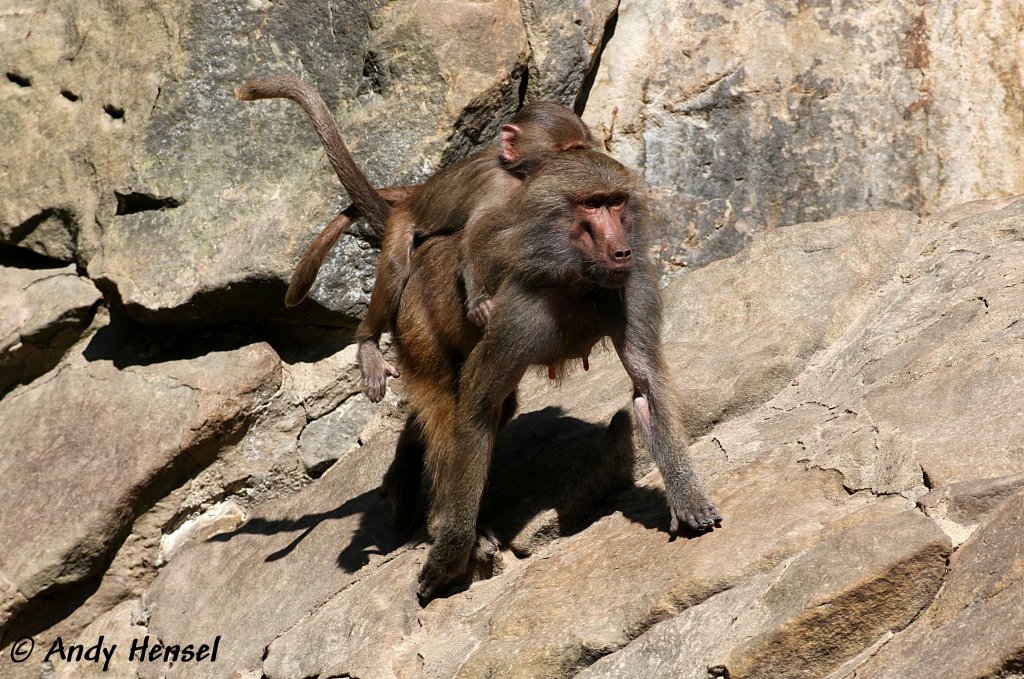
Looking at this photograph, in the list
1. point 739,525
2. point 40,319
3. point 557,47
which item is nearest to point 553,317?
point 739,525

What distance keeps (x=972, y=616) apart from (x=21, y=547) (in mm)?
4179

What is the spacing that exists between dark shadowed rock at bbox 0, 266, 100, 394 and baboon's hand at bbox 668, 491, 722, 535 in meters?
3.61

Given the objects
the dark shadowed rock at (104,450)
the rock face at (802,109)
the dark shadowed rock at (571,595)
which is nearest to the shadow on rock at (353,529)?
the dark shadowed rock at (571,595)

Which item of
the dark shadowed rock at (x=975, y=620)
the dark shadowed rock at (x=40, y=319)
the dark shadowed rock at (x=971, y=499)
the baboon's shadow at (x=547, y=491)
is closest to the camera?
the dark shadowed rock at (x=975, y=620)

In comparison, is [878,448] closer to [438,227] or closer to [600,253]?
[600,253]

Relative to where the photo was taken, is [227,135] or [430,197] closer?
[430,197]

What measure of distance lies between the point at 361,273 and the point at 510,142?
143cm

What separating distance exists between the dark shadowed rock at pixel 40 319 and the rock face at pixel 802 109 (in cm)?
286

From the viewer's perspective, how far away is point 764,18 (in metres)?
5.81

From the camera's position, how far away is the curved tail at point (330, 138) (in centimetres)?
466

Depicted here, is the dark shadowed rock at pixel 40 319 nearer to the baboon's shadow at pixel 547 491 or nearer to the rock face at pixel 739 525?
the rock face at pixel 739 525

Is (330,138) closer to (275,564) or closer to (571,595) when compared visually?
(275,564)

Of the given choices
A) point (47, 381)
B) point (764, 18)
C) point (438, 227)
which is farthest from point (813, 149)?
point (47, 381)

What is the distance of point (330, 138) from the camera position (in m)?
4.66
